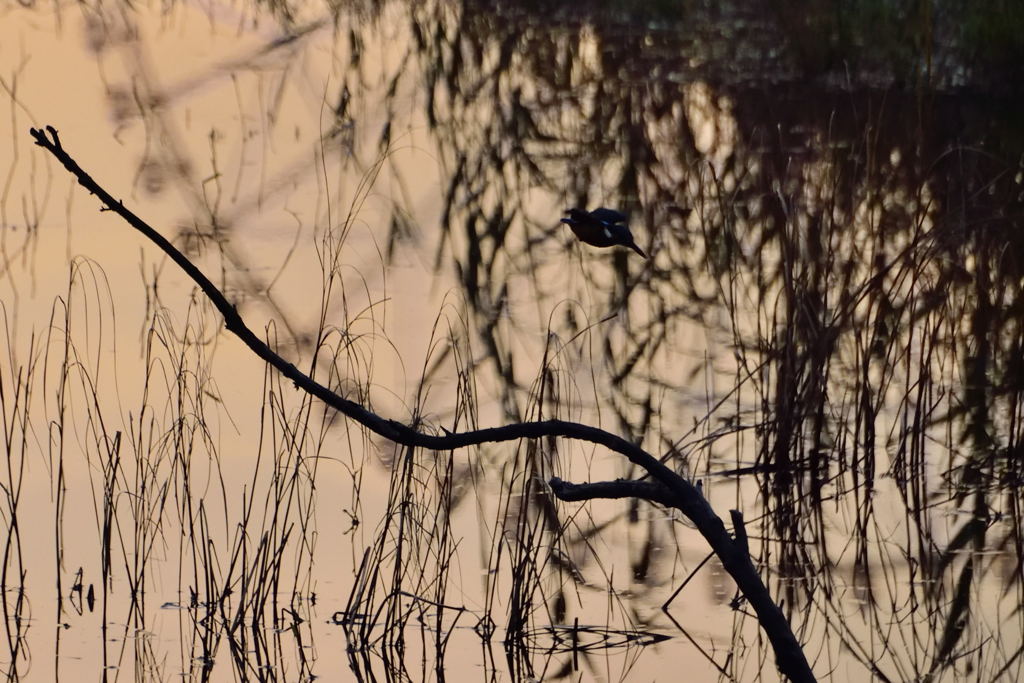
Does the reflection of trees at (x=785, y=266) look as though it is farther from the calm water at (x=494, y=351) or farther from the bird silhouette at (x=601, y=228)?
the bird silhouette at (x=601, y=228)

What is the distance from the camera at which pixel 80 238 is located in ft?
18.5

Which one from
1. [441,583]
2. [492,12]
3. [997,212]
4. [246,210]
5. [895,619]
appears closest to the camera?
[441,583]

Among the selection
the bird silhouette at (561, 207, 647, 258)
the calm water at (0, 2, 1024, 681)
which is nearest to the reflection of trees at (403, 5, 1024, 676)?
the calm water at (0, 2, 1024, 681)

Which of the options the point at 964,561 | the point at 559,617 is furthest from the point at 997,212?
the point at 559,617

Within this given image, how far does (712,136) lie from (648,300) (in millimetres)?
1733

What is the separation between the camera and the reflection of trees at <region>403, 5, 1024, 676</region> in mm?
3953

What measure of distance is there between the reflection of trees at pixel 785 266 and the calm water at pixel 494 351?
0.06ft

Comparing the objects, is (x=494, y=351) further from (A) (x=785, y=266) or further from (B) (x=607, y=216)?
(B) (x=607, y=216)

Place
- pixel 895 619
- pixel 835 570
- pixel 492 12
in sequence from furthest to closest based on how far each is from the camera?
pixel 492 12 < pixel 835 570 < pixel 895 619

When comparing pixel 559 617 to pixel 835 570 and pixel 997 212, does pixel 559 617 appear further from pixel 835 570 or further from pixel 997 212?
pixel 997 212

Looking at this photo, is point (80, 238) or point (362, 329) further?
point (80, 238)

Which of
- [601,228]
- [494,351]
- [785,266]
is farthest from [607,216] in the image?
[494,351]

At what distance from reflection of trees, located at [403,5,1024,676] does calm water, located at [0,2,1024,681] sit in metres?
0.02

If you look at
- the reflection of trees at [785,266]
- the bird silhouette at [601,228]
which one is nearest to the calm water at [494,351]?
the reflection of trees at [785,266]
